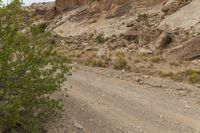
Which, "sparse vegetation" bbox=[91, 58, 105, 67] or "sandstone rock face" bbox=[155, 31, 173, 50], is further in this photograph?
"sandstone rock face" bbox=[155, 31, 173, 50]

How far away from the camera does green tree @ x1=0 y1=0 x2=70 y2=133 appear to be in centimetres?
1006

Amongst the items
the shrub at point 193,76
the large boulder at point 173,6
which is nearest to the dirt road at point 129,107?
the shrub at point 193,76

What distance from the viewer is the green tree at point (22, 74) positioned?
10.1 metres

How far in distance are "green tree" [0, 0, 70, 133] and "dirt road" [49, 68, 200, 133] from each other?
730 millimetres

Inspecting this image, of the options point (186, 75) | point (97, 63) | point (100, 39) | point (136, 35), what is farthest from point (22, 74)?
point (100, 39)

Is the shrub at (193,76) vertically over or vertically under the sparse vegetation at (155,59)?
under

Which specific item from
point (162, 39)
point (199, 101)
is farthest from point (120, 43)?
point (199, 101)

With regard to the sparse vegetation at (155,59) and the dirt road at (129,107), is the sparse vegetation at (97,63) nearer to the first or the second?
the sparse vegetation at (155,59)

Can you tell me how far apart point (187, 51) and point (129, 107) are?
34.5 ft

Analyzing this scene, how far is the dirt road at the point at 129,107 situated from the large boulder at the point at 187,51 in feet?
15.9

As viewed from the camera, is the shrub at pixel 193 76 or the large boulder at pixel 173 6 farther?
the large boulder at pixel 173 6

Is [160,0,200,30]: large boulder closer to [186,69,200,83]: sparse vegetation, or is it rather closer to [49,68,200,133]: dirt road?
[186,69,200,83]: sparse vegetation

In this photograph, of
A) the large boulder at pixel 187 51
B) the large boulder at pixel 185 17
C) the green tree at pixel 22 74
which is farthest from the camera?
the large boulder at pixel 185 17

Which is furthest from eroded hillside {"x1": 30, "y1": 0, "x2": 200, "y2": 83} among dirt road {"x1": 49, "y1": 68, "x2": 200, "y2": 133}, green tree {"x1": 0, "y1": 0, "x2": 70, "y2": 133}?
green tree {"x1": 0, "y1": 0, "x2": 70, "y2": 133}
